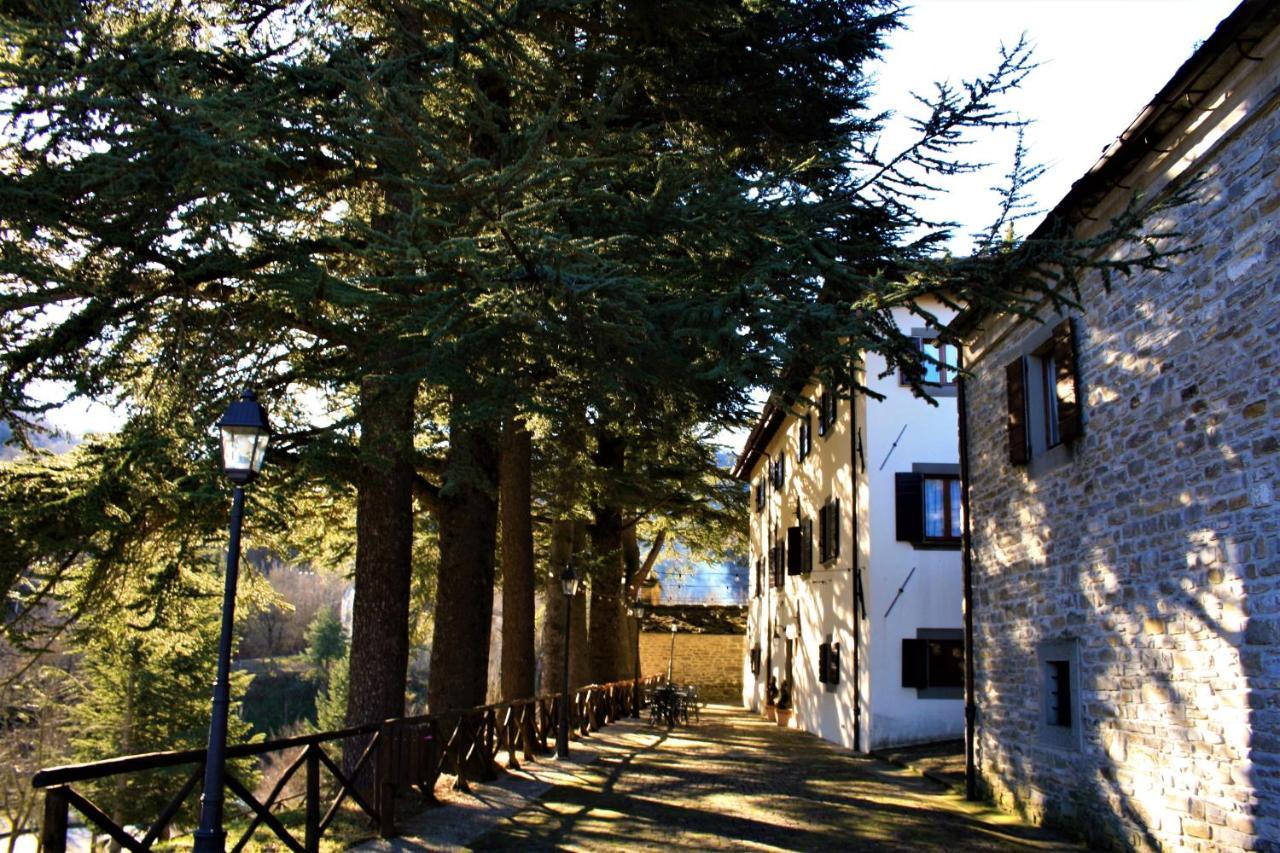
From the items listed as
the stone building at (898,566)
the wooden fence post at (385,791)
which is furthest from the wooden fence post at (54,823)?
the stone building at (898,566)

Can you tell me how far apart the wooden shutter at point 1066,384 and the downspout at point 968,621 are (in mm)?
1906

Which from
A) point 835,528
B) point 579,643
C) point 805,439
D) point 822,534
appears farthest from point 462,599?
point 805,439

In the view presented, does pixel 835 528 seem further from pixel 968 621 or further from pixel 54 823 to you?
pixel 54 823

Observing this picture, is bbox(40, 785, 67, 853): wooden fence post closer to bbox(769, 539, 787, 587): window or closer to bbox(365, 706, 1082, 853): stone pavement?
bbox(365, 706, 1082, 853): stone pavement

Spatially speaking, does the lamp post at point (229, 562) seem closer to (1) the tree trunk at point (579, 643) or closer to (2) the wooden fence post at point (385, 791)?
(2) the wooden fence post at point (385, 791)

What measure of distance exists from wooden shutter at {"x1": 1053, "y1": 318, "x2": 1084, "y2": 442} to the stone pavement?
11.7 feet

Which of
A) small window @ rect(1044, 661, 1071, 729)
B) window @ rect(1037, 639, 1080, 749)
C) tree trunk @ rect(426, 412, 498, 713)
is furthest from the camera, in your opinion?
tree trunk @ rect(426, 412, 498, 713)

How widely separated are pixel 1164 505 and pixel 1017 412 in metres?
3.02

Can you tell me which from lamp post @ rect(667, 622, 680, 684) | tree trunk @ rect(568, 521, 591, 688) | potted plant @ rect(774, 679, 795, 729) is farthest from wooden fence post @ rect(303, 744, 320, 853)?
lamp post @ rect(667, 622, 680, 684)

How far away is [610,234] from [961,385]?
6339 mm

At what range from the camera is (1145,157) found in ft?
27.6

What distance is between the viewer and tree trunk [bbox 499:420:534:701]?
1496cm

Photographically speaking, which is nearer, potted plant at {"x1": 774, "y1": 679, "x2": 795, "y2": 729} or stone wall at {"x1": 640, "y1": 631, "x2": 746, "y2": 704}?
potted plant at {"x1": 774, "y1": 679, "x2": 795, "y2": 729}

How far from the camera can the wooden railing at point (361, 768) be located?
5.42 meters
